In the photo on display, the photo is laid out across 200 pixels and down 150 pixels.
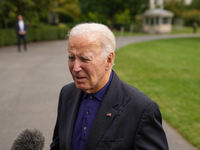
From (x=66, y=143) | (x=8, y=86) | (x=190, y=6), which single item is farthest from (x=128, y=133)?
(x=190, y=6)

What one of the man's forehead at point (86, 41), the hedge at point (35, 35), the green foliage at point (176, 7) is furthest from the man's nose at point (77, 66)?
the green foliage at point (176, 7)

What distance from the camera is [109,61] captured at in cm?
173

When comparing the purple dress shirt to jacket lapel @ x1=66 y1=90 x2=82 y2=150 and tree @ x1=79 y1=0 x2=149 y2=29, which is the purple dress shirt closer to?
jacket lapel @ x1=66 y1=90 x2=82 y2=150

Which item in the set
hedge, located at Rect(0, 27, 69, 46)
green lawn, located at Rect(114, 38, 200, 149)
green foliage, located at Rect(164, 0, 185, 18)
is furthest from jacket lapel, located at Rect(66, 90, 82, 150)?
green foliage, located at Rect(164, 0, 185, 18)

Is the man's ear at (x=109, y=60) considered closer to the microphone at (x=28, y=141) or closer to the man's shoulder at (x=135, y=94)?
the man's shoulder at (x=135, y=94)

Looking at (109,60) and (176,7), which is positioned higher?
(176,7)

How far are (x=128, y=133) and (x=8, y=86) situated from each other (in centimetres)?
656

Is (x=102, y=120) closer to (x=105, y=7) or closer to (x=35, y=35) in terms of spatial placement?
(x=35, y=35)

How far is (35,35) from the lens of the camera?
19984mm

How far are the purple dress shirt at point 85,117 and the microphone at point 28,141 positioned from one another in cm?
39

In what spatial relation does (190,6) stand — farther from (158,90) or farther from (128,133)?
(128,133)

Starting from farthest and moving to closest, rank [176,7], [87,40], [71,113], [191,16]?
1. [176,7]
2. [191,16]
3. [71,113]
4. [87,40]

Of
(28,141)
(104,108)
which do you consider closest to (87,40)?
(104,108)

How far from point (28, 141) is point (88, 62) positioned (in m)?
0.92
